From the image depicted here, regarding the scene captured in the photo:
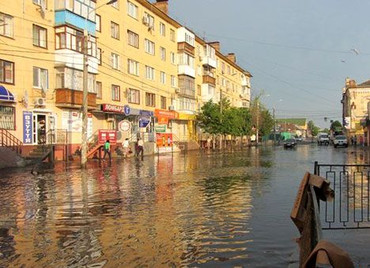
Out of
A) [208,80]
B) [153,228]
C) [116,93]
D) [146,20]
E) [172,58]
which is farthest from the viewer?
[208,80]

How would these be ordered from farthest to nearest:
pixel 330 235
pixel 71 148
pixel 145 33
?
pixel 145 33, pixel 71 148, pixel 330 235

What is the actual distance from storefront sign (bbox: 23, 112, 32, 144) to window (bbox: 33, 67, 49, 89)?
2621 mm

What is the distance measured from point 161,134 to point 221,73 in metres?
30.5

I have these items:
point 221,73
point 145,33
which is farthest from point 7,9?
point 221,73

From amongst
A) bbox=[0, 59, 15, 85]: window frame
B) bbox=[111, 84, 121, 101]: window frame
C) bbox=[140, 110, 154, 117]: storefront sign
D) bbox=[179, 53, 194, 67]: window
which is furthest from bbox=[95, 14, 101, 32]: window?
bbox=[179, 53, 194, 67]: window

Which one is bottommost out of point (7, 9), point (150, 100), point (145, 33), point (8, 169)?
point (8, 169)

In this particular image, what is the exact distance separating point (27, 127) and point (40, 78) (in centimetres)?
411

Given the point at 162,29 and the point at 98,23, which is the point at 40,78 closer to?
the point at 98,23

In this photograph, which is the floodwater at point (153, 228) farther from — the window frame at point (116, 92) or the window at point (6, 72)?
the window frame at point (116, 92)

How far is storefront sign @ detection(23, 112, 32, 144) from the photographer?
28.5 meters

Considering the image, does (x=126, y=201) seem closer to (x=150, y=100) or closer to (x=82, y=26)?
Result: (x=82, y=26)

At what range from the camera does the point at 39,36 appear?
30.7 meters

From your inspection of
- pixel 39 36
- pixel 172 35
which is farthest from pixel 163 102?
pixel 39 36

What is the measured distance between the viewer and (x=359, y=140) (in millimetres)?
75562
